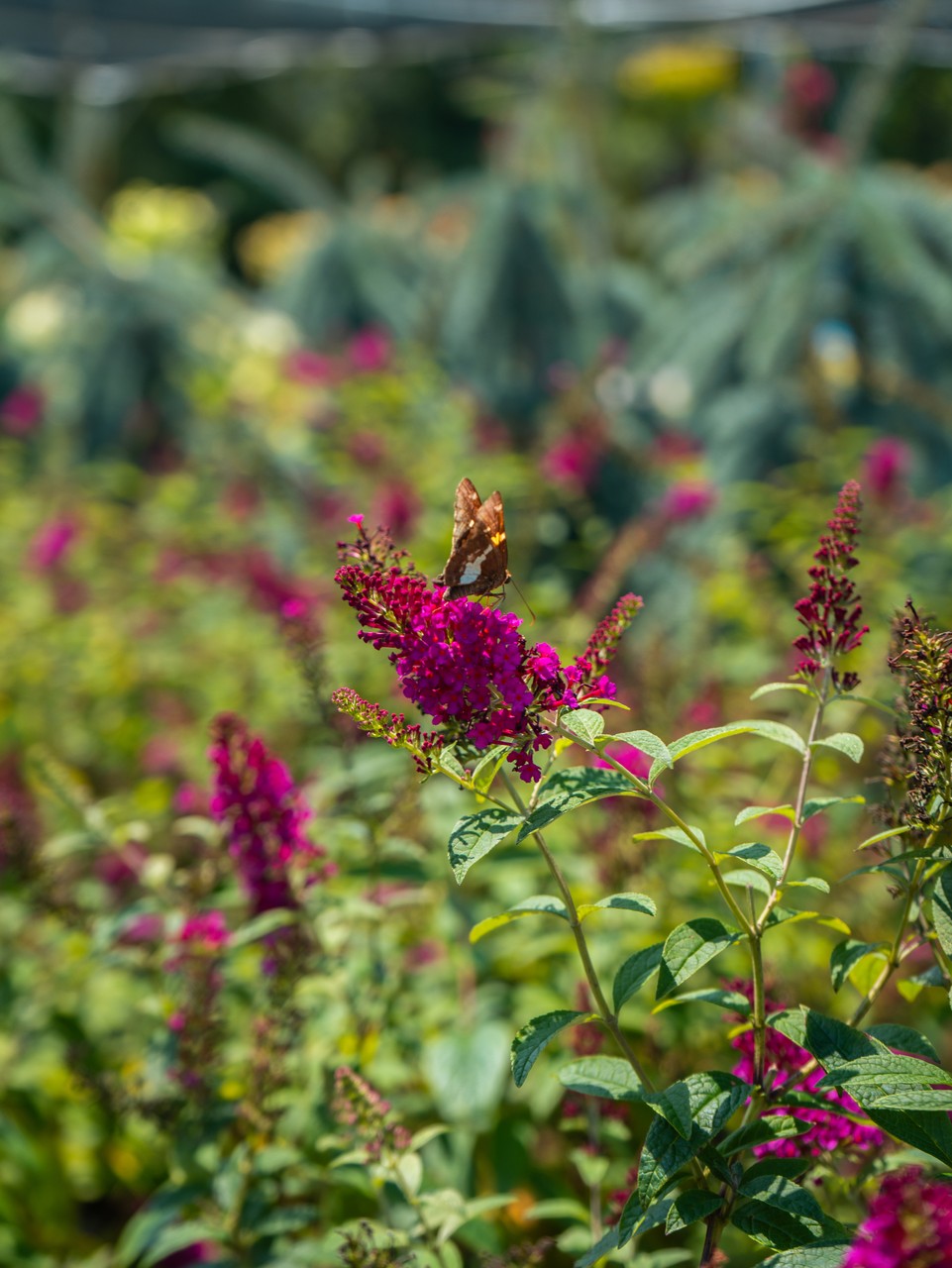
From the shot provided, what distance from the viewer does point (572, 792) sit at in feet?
2.59

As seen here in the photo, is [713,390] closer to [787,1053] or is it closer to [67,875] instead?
[67,875]

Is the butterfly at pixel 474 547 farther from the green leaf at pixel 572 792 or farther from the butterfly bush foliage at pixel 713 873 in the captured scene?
the green leaf at pixel 572 792

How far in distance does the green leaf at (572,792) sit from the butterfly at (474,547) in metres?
0.16

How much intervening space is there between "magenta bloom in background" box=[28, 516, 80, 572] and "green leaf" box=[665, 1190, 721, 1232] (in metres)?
2.49

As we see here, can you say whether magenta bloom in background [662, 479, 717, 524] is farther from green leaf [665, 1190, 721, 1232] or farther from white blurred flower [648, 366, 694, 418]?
green leaf [665, 1190, 721, 1232]

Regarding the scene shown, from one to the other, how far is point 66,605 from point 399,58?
33.9 feet

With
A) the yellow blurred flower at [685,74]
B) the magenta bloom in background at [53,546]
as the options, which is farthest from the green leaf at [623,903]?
the yellow blurred flower at [685,74]

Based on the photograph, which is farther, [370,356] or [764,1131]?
[370,356]

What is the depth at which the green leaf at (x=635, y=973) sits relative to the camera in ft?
2.75

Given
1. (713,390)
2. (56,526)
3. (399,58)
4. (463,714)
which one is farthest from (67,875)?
(399,58)

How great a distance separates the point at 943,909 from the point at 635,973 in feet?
0.76

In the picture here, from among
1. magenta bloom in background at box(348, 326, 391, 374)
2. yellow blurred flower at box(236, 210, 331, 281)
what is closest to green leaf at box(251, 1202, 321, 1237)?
magenta bloom in background at box(348, 326, 391, 374)

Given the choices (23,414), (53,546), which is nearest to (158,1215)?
(53,546)

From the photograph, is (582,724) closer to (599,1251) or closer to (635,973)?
(635,973)
